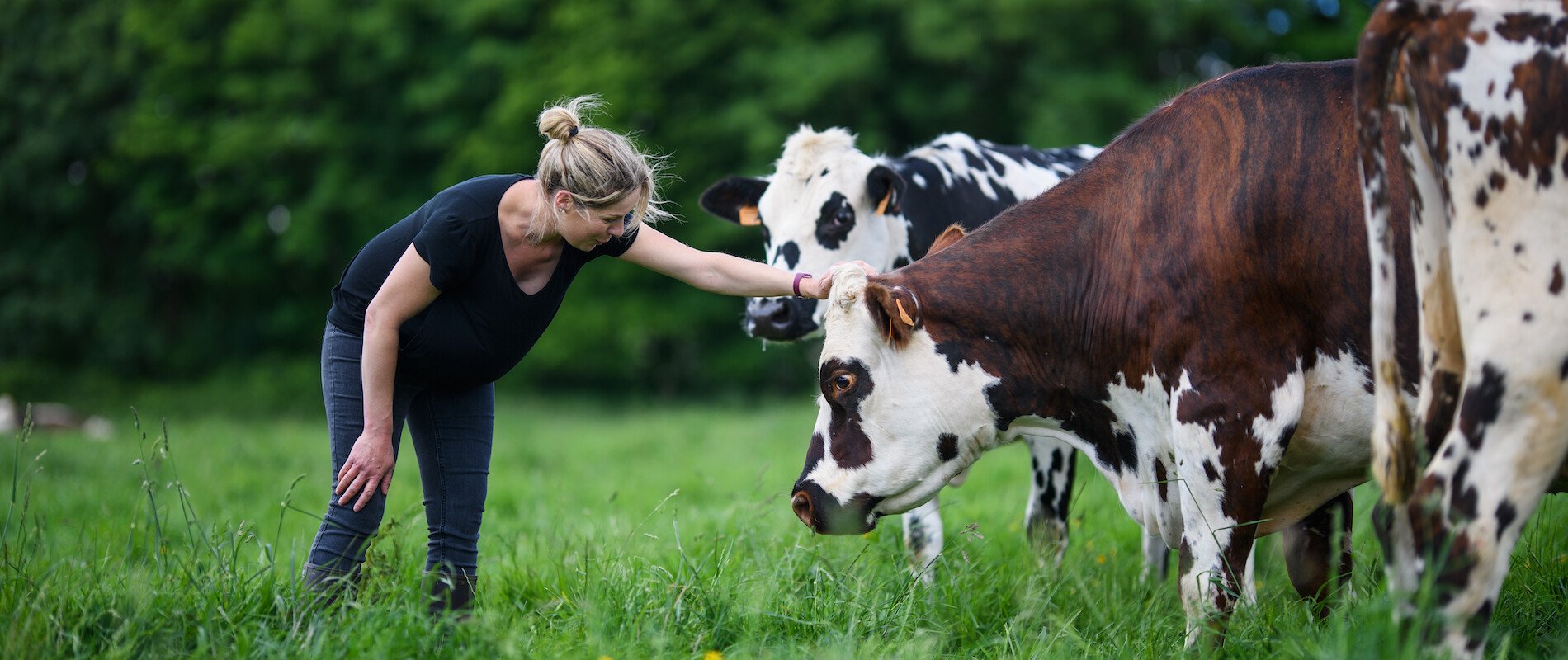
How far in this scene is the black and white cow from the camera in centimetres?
507

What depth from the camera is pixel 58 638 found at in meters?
2.93

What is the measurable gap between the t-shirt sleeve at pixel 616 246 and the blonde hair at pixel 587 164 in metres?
0.31

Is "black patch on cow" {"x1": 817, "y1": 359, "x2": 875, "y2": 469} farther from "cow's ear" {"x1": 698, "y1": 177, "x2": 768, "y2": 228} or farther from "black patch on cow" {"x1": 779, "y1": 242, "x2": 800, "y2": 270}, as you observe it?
"cow's ear" {"x1": 698, "y1": 177, "x2": 768, "y2": 228}

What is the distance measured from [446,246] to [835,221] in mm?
2335

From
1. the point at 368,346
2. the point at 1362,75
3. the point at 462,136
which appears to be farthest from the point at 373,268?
the point at 462,136

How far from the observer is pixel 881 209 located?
5.24 metres

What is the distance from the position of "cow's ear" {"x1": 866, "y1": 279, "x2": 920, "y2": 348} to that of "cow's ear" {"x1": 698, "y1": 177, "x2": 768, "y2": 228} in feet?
7.66

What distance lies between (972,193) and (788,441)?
5706 millimetres

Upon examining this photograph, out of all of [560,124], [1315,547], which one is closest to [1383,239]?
[1315,547]

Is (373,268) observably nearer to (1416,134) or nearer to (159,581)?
(159,581)

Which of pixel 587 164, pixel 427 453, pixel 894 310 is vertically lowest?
pixel 427 453

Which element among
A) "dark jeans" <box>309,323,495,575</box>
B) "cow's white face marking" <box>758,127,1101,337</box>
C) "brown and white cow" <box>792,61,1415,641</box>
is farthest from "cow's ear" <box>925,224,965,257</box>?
"dark jeans" <box>309,323,495,575</box>

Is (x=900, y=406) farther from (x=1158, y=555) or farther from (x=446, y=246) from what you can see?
(x=1158, y=555)

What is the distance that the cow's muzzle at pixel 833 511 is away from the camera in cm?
371
